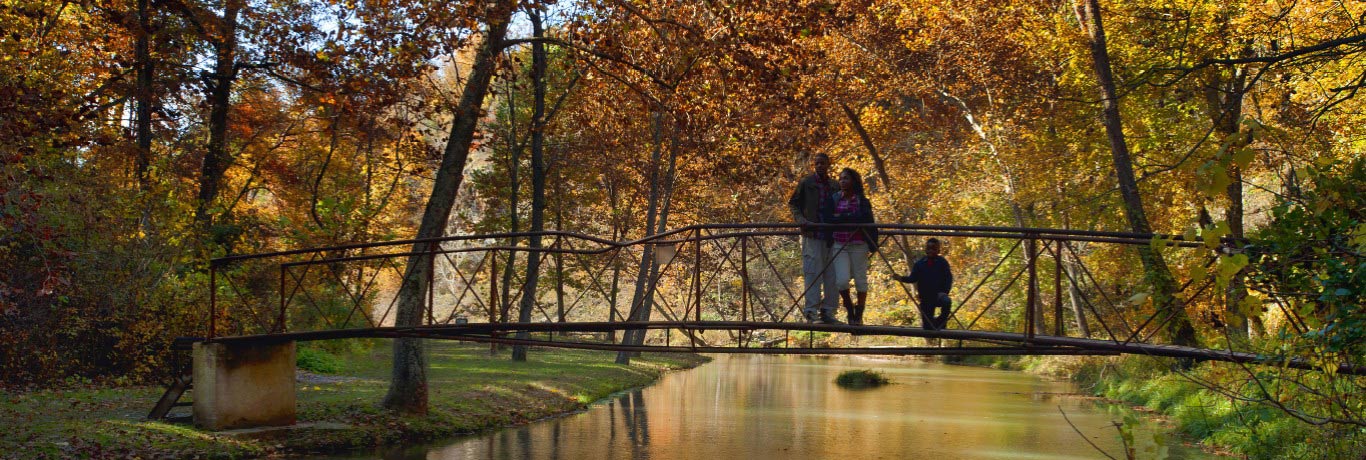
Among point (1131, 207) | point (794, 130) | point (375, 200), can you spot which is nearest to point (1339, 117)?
point (1131, 207)

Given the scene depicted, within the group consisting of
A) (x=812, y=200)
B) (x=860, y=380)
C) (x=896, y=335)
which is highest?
(x=812, y=200)

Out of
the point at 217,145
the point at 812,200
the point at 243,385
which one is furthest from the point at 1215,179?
the point at 217,145

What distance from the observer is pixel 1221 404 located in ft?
55.2

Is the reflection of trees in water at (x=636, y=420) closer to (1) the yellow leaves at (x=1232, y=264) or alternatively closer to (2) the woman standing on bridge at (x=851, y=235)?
(2) the woman standing on bridge at (x=851, y=235)

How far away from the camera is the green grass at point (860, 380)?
29891 millimetres

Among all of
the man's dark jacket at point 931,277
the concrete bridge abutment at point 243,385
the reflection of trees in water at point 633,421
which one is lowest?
the reflection of trees in water at point 633,421

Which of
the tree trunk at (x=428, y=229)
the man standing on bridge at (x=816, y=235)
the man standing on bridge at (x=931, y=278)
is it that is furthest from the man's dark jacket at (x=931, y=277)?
the tree trunk at (x=428, y=229)

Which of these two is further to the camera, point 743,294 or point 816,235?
point 743,294

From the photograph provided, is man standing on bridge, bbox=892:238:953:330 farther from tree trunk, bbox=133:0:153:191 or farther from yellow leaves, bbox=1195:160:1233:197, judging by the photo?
tree trunk, bbox=133:0:153:191

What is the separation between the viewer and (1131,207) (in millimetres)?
19812

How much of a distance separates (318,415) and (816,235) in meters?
7.96

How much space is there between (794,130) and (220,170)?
14.2 metres

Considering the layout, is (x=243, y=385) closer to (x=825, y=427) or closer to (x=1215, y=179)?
(x=825, y=427)

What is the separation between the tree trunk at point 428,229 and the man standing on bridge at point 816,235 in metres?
5.99
